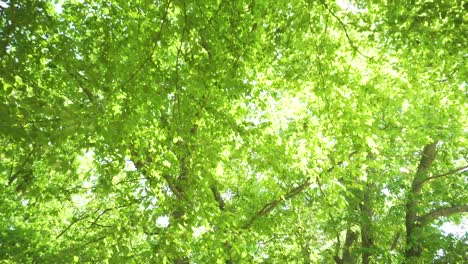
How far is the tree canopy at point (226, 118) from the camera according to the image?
4324 mm

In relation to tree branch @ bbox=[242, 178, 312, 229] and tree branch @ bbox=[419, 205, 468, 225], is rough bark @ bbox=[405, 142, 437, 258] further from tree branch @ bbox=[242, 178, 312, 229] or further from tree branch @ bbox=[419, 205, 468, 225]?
tree branch @ bbox=[242, 178, 312, 229]

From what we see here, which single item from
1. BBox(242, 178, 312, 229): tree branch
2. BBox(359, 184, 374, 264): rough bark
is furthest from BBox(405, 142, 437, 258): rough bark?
BBox(242, 178, 312, 229): tree branch

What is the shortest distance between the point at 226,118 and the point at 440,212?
30.9 feet

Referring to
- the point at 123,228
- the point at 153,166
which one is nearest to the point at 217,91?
the point at 153,166

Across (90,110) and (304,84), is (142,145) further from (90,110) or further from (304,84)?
(304,84)

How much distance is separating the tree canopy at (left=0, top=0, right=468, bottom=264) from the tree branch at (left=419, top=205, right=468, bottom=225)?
42mm

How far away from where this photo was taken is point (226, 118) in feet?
16.4

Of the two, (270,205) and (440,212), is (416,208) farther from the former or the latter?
(270,205)

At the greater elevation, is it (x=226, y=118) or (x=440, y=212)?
(x=226, y=118)

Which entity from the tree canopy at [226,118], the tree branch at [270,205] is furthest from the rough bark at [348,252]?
the tree branch at [270,205]

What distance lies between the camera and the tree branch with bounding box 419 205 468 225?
36.3 feet

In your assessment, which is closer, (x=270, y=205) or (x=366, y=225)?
(x=270, y=205)

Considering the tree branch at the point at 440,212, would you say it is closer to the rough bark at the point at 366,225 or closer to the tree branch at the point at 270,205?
the rough bark at the point at 366,225

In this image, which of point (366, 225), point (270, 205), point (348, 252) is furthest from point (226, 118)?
point (348, 252)
